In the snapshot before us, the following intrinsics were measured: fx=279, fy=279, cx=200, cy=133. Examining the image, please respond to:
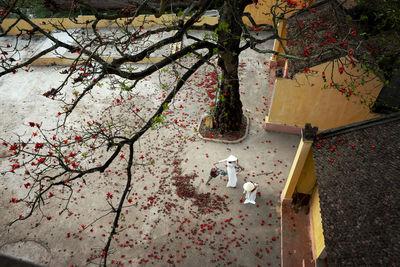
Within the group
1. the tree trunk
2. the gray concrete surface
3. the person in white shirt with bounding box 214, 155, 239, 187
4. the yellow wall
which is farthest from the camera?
the person in white shirt with bounding box 214, 155, 239, 187

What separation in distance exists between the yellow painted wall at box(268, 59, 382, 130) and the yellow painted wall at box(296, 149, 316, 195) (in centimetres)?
340

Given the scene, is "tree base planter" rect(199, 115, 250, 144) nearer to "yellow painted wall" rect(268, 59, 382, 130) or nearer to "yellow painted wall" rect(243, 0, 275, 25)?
"yellow painted wall" rect(268, 59, 382, 130)

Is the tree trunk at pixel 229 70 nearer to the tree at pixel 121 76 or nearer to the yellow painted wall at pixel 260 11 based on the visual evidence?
the tree at pixel 121 76

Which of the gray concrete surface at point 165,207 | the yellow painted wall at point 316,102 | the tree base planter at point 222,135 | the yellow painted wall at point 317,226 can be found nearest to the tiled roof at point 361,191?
the yellow painted wall at point 317,226

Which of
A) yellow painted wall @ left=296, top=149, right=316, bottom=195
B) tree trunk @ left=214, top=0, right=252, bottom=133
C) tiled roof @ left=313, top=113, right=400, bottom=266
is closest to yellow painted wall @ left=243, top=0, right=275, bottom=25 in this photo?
tree trunk @ left=214, top=0, right=252, bottom=133

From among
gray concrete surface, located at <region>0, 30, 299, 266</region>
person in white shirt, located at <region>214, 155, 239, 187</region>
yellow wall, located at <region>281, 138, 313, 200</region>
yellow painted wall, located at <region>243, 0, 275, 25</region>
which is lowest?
gray concrete surface, located at <region>0, 30, 299, 266</region>

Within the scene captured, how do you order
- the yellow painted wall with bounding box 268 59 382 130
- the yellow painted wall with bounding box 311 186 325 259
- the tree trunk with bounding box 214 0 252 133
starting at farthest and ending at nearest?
1. the yellow painted wall with bounding box 268 59 382 130
2. the tree trunk with bounding box 214 0 252 133
3. the yellow painted wall with bounding box 311 186 325 259

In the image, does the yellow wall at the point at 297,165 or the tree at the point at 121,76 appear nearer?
A: the tree at the point at 121,76

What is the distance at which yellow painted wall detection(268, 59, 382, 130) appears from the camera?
34.5ft

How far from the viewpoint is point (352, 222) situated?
5.69m

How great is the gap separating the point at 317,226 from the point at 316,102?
5.12 meters

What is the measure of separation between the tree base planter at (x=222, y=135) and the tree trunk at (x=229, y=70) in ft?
0.70

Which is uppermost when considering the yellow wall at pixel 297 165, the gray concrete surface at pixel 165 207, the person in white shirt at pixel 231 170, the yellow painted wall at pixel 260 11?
the yellow painted wall at pixel 260 11

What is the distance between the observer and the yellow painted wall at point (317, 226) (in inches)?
320
